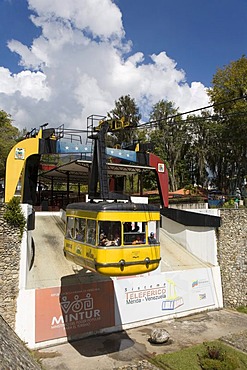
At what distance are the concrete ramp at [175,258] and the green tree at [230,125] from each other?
14741mm

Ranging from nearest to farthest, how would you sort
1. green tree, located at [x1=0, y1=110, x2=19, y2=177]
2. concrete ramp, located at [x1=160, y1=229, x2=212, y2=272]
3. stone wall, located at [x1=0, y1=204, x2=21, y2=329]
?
stone wall, located at [x1=0, y1=204, x2=21, y2=329]
concrete ramp, located at [x1=160, y1=229, x2=212, y2=272]
green tree, located at [x1=0, y1=110, x2=19, y2=177]

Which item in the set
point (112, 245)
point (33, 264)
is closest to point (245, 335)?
point (112, 245)

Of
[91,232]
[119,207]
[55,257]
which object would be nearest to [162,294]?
[55,257]

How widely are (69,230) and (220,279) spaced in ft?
41.6

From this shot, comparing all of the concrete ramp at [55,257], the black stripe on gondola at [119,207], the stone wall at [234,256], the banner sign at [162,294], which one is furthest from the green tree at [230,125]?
the black stripe on gondola at [119,207]

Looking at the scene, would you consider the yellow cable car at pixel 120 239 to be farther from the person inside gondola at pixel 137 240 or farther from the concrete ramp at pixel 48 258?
the concrete ramp at pixel 48 258

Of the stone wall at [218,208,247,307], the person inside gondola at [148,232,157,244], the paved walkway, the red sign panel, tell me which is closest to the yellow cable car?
the person inside gondola at [148,232,157,244]

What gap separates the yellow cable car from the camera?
10289 millimetres

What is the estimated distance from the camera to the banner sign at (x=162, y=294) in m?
16.1

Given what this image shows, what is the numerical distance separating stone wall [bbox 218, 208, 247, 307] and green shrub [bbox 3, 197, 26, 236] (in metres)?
14.0

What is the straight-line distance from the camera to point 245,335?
597 inches

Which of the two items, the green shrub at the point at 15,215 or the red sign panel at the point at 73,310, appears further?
the green shrub at the point at 15,215

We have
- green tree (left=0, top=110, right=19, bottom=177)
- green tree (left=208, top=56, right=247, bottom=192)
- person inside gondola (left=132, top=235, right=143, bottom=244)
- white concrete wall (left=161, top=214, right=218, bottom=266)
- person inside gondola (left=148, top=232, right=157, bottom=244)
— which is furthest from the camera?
green tree (left=208, top=56, right=247, bottom=192)

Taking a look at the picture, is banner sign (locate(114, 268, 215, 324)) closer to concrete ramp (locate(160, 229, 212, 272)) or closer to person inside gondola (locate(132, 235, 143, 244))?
concrete ramp (locate(160, 229, 212, 272))
